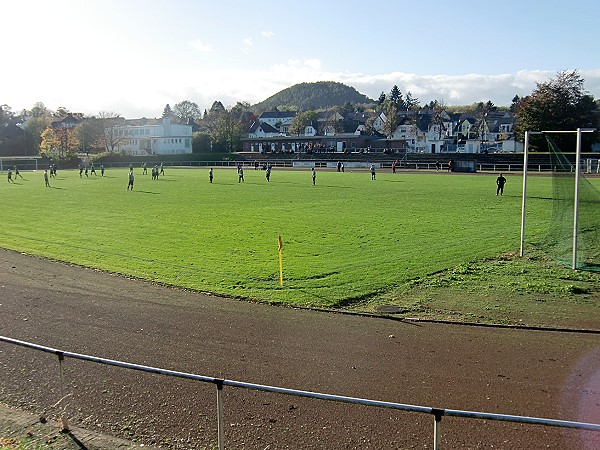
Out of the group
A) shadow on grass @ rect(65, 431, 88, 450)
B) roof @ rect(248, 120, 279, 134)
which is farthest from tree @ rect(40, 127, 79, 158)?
shadow on grass @ rect(65, 431, 88, 450)

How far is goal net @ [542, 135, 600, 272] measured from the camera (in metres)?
15.9

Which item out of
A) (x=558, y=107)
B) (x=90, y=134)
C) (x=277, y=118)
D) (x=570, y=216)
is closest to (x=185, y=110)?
(x=277, y=118)

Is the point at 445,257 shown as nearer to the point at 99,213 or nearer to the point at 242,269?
the point at 242,269

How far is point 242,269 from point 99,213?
611 inches

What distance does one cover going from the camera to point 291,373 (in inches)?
320

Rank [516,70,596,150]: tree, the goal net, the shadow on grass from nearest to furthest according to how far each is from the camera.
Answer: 1. the shadow on grass
2. the goal net
3. [516,70,596,150]: tree

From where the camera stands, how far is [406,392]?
745cm

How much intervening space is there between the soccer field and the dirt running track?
219 cm

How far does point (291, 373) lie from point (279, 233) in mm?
13054

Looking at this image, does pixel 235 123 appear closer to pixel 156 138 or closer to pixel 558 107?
pixel 156 138

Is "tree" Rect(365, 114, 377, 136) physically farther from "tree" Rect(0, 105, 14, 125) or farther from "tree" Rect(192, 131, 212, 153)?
"tree" Rect(0, 105, 14, 125)

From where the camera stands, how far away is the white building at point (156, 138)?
120 meters

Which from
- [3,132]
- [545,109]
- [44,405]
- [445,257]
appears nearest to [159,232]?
[445,257]

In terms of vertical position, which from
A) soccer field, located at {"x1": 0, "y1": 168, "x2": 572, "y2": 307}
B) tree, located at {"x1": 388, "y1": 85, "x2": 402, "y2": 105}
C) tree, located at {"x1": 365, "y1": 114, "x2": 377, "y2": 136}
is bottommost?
soccer field, located at {"x1": 0, "y1": 168, "x2": 572, "y2": 307}
